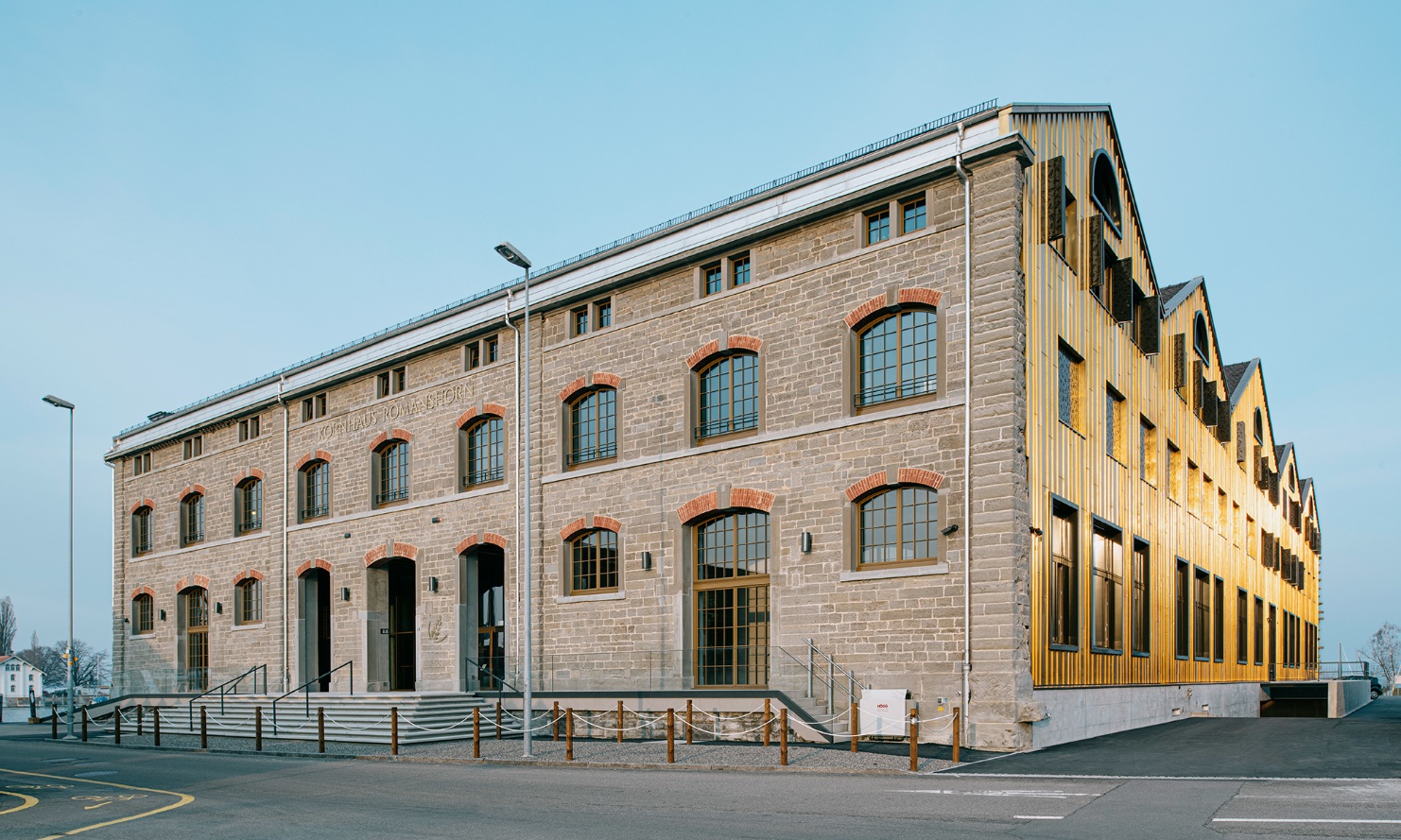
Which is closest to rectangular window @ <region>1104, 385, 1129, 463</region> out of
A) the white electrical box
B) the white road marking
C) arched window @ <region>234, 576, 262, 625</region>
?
the white electrical box

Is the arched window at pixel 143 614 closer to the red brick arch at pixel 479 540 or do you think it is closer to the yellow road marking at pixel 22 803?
the red brick arch at pixel 479 540

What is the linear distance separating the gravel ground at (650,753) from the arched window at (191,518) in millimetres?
15768

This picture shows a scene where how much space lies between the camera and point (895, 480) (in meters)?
20.2

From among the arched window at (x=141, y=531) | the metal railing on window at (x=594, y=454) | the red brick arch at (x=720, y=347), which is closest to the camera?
the red brick arch at (x=720, y=347)

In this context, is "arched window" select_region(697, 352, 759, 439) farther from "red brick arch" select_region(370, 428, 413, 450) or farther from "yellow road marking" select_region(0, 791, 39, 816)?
"yellow road marking" select_region(0, 791, 39, 816)

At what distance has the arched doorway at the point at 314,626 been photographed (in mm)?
33688

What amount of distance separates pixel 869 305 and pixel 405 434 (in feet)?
49.1

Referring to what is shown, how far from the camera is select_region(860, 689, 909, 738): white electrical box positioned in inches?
758

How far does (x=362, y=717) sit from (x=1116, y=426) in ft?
60.4

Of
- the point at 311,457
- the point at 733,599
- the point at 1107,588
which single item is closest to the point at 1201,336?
the point at 1107,588

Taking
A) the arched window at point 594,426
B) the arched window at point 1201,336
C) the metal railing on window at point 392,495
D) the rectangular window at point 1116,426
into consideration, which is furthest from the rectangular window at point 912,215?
the arched window at point 1201,336

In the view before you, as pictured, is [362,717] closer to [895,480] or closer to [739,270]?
[739,270]

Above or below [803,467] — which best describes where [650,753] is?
below

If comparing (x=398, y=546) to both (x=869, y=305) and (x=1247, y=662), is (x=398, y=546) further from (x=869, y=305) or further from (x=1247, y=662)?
(x=1247, y=662)
